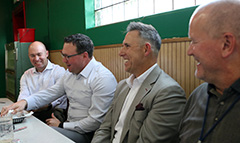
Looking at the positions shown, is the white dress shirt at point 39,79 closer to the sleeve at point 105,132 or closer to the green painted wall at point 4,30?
the sleeve at point 105,132

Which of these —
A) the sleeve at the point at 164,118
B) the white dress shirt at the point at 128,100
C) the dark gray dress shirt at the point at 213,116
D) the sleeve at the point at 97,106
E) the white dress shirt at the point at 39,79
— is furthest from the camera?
the white dress shirt at the point at 39,79

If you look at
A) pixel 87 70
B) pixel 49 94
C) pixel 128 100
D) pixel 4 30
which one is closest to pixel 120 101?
pixel 128 100

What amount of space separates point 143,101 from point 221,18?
2.41 ft

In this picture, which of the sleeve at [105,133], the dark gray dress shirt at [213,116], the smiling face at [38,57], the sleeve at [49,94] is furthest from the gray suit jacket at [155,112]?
the smiling face at [38,57]

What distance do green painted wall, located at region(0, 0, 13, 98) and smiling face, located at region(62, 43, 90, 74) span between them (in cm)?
526

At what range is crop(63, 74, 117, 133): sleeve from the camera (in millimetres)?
1979

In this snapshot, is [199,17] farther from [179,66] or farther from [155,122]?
[179,66]

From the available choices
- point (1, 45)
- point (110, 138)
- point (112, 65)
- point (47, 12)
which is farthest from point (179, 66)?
point (1, 45)

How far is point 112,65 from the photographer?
2.62m

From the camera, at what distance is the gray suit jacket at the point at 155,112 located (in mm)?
1290

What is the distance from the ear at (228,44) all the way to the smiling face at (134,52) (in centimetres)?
74


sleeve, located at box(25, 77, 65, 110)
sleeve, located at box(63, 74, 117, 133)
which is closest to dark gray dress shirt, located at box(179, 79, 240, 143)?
sleeve, located at box(63, 74, 117, 133)

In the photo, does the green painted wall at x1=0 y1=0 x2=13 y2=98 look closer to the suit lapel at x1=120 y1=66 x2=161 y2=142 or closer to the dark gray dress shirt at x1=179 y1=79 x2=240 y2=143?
the suit lapel at x1=120 y1=66 x2=161 y2=142

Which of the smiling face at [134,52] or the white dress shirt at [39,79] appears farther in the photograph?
the white dress shirt at [39,79]
